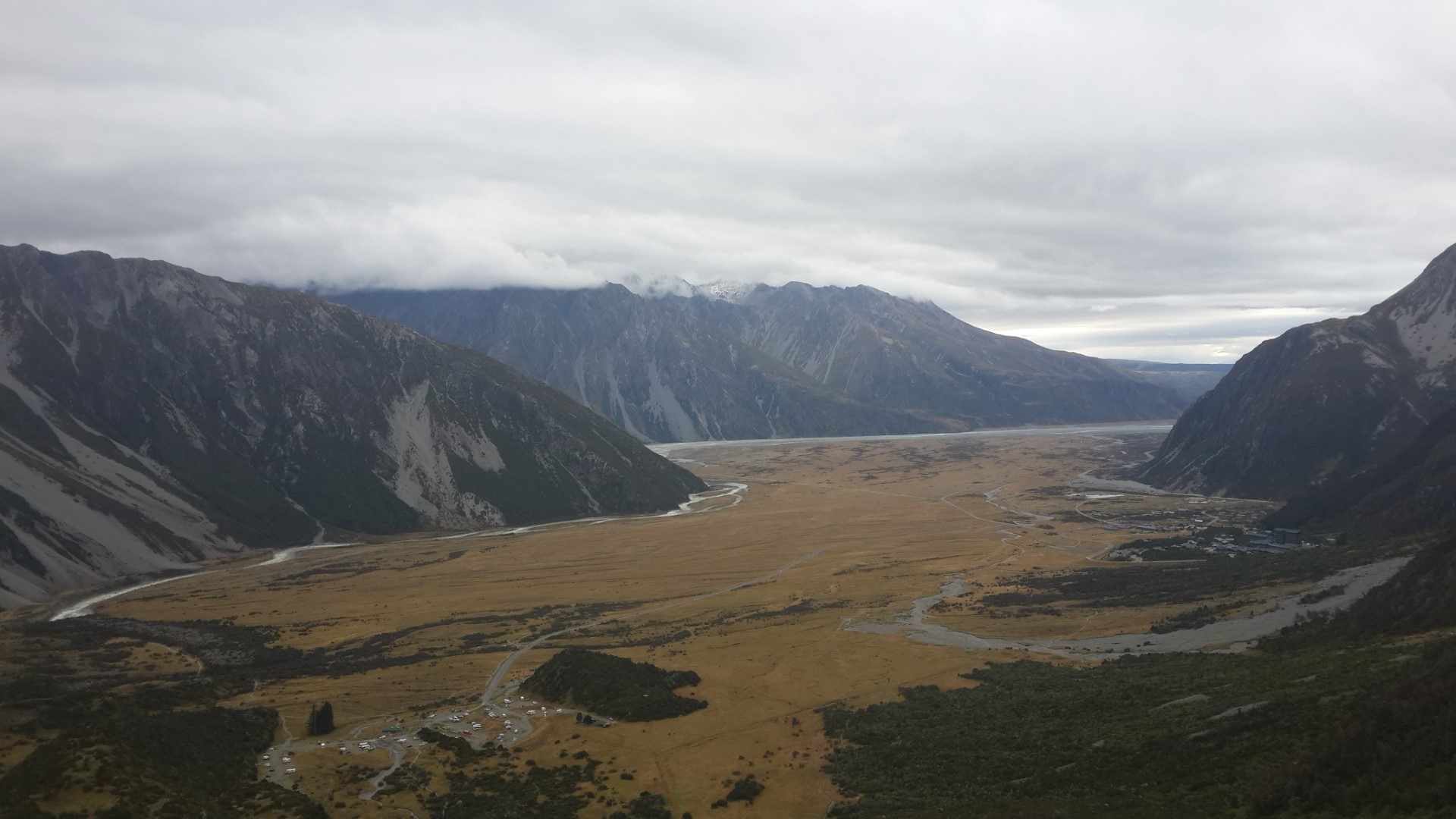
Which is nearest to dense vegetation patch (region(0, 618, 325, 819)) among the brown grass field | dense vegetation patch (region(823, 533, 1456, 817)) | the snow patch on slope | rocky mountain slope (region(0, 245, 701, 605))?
the brown grass field

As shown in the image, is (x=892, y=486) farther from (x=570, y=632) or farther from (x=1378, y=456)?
(x=570, y=632)

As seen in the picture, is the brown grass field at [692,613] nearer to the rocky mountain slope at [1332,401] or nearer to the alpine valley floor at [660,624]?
the alpine valley floor at [660,624]

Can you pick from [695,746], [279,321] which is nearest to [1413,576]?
[695,746]

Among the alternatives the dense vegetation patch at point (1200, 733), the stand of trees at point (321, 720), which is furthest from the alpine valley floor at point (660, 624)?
the dense vegetation patch at point (1200, 733)

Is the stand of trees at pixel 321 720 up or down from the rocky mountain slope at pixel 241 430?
down

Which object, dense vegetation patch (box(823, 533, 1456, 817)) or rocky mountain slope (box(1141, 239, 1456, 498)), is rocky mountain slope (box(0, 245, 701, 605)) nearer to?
dense vegetation patch (box(823, 533, 1456, 817))

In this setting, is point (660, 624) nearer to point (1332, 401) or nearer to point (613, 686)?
point (613, 686)
